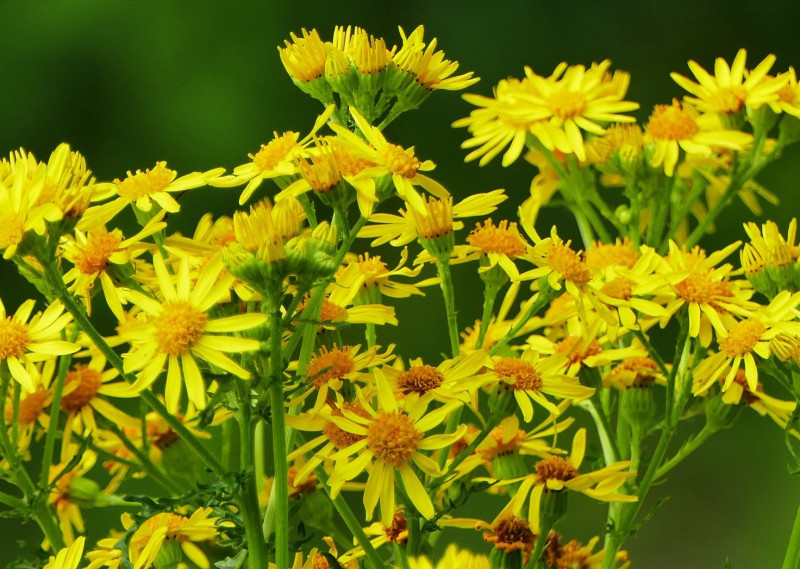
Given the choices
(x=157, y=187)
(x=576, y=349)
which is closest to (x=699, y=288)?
(x=576, y=349)

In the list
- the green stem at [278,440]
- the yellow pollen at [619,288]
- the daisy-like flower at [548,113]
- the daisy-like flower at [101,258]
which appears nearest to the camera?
the green stem at [278,440]

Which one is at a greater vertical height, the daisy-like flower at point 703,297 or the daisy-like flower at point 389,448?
the daisy-like flower at point 703,297

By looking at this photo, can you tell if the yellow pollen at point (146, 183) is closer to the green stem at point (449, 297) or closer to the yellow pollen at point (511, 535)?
the green stem at point (449, 297)

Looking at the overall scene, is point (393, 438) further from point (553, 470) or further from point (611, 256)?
point (611, 256)

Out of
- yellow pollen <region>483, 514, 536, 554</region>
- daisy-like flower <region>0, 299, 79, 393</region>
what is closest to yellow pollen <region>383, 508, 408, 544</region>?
yellow pollen <region>483, 514, 536, 554</region>

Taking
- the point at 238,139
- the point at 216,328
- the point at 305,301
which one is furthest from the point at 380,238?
the point at 238,139

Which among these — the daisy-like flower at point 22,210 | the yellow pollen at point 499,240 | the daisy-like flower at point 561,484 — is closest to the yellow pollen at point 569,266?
the yellow pollen at point 499,240

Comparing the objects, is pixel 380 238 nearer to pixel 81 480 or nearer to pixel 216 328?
pixel 216 328

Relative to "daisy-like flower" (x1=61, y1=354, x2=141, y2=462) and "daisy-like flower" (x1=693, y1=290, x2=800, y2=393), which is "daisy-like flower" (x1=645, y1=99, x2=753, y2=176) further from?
"daisy-like flower" (x1=61, y1=354, x2=141, y2=462)

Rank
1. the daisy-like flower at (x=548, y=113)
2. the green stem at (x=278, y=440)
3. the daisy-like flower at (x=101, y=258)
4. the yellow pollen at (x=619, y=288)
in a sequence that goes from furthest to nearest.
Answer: the daisy-like flower at (x=548, y=113) < the yellow pollen at (x=619, y=288) < the daisy-like flower at (x=101, y=258) < the green stem at (x=278, y=440)
